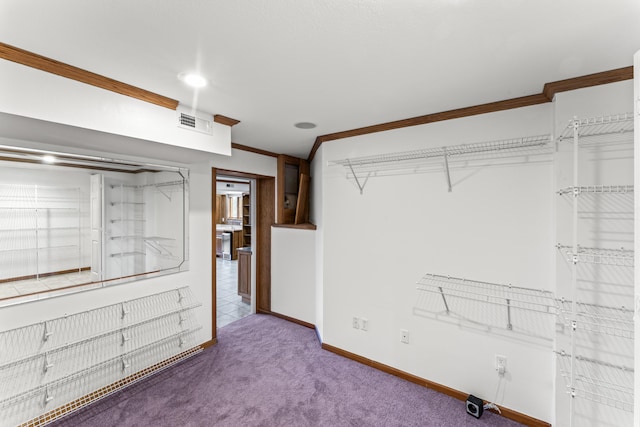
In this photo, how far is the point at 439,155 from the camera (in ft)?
7.66

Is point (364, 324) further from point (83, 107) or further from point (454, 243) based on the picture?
point (83, 107)

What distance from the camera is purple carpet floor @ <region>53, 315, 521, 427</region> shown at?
2.03 meters

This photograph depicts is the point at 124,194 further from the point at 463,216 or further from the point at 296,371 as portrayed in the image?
the point at 463,216

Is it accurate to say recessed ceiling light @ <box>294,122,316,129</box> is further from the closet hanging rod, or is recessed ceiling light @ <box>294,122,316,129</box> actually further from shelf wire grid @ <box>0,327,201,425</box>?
shelf wire grid @ <box>0,327,201,425</box>

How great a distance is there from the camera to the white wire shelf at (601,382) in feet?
5.27

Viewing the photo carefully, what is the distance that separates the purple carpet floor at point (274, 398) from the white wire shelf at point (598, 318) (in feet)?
2.95

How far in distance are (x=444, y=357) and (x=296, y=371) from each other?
1309mm

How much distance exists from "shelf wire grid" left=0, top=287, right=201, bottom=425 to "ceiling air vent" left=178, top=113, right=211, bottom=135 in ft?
5.05

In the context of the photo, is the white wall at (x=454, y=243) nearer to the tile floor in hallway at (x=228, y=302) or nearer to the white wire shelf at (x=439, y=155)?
the white wire shelf at (x=439, y=155)

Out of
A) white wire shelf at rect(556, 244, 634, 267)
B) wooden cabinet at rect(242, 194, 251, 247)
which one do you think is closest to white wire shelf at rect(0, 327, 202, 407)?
white wire shelf at rect(556, 244, 634, 267)

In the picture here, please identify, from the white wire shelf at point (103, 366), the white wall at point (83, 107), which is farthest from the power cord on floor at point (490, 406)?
the white wall at point (83, 107)

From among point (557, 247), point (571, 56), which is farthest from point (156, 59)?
point (557, 247)

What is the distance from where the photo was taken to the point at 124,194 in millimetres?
2387

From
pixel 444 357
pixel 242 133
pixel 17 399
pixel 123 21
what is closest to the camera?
pixel 123 21
